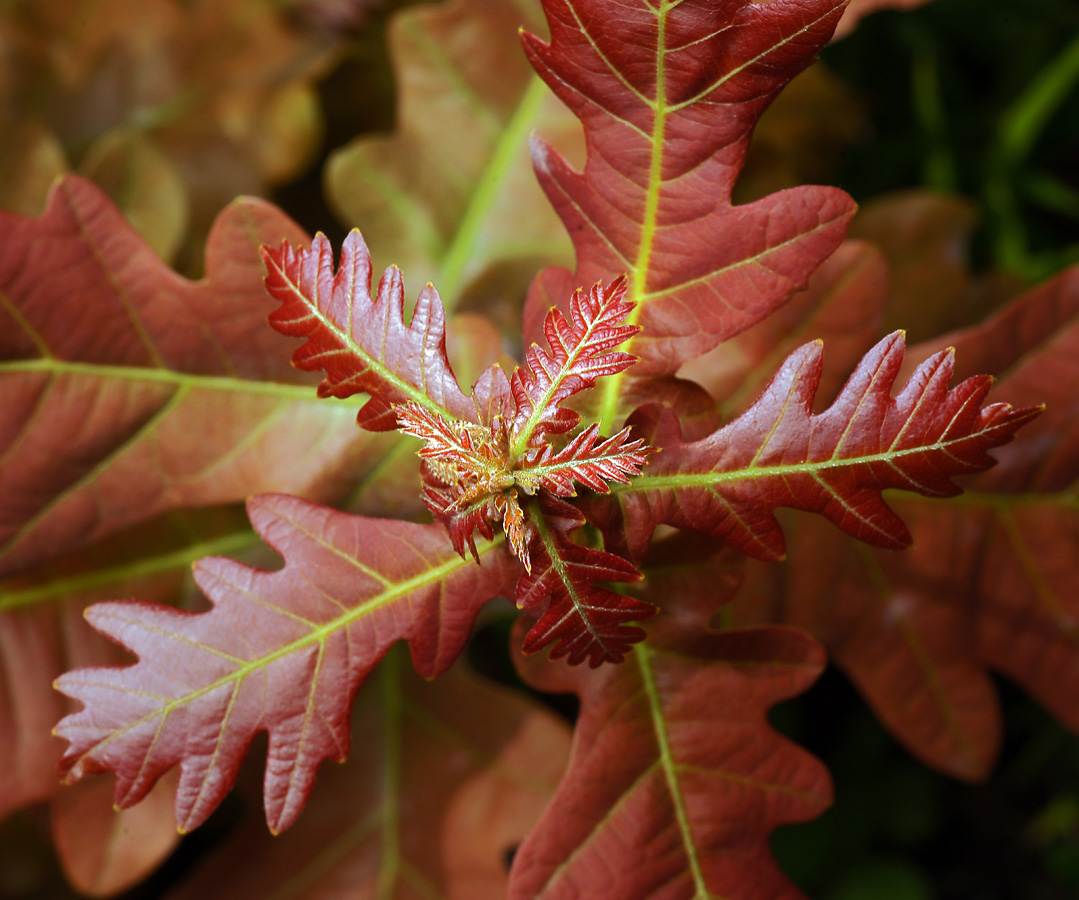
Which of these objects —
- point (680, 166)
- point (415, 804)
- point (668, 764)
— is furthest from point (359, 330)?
point (415, 804)

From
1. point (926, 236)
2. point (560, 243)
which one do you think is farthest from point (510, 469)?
point (926, 236)

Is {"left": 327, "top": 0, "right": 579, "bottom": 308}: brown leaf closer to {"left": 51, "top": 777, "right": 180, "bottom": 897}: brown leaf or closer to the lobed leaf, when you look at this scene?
the lobed leaf

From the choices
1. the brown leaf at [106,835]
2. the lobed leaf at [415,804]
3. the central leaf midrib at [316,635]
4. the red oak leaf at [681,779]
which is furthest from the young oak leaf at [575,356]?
the brown leaf at [106,835]

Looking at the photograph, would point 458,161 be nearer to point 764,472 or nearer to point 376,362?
point 376,362

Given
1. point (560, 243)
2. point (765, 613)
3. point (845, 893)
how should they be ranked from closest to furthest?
1. point (765, 613)
2. point (560, 243)
3. point (845, 893)

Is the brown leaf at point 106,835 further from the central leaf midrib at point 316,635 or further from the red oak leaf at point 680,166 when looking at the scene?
the red oak leaf at point 680,166

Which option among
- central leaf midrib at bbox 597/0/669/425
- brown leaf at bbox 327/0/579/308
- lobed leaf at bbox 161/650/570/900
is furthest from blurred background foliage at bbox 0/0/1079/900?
central leaf midrib at bbox 597/0/669/425

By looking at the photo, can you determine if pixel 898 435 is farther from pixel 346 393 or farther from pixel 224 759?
pixel 224 759
